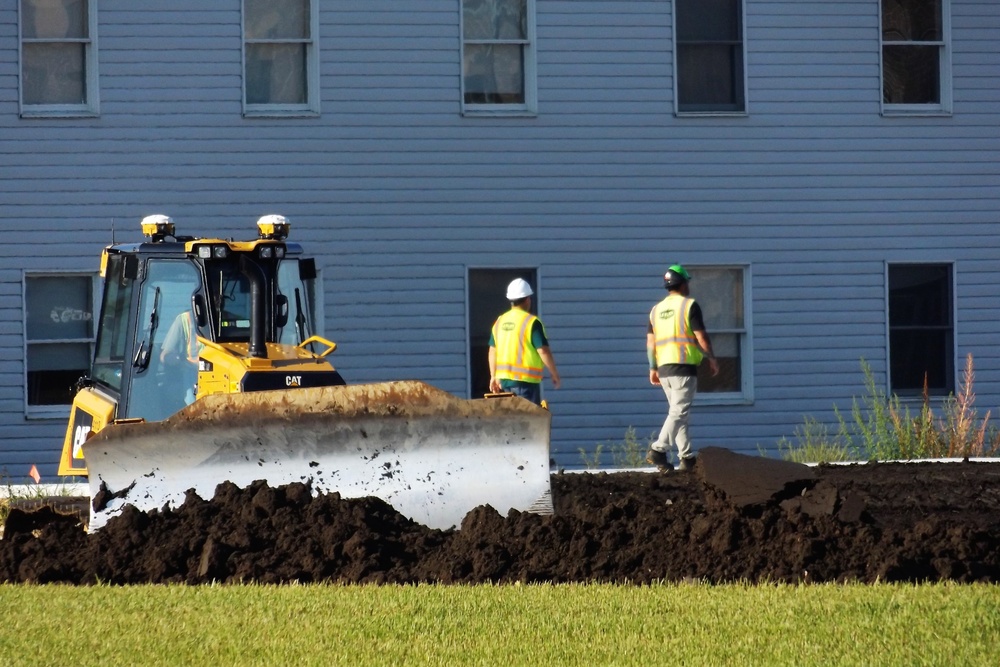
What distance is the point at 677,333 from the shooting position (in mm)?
13797

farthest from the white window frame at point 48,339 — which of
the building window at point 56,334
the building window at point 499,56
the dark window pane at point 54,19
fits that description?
the building window at point 499,56

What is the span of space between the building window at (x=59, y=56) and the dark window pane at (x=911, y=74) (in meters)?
9.60

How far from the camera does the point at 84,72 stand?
1653cm

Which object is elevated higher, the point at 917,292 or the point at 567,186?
the point at 567,186

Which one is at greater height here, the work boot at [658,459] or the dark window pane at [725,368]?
the dark window pane at [725,368]

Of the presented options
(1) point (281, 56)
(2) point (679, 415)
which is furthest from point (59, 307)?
(2) point (679, 415)

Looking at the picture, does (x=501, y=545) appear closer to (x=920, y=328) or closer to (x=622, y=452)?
(x=622, y=452)

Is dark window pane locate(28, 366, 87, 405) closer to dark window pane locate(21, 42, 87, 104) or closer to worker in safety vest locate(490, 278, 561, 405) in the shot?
dark window pane locate(21, 42, 87, 104)

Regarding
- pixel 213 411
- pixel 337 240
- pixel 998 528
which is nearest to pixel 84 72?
pixel 337 240

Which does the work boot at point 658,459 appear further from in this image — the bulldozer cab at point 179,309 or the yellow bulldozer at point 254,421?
the bulldozer cab at point 179,309

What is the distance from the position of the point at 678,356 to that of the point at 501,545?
18.4 ft

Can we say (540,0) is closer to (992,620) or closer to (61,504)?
(61,504)

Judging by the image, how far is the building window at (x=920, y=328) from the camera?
18.0 metres

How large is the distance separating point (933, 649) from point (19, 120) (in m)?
12.9
